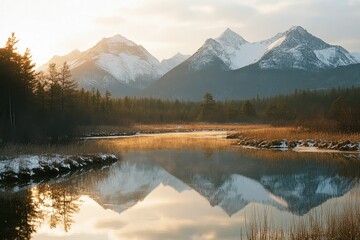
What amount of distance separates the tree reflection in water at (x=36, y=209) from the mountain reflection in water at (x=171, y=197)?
0.03 meters

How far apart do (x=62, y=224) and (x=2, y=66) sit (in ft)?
107

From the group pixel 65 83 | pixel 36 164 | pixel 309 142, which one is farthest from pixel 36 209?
pixel 65 83

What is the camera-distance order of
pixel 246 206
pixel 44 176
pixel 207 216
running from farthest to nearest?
pixel 44 176 → pixel 246 206 → pixel 207 216

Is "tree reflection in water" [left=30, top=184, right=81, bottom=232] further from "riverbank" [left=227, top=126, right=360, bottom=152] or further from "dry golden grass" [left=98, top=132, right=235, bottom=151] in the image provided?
"riverbank" [left=227, top=126, right=360, bottom=152]

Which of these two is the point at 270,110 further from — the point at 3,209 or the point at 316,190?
the point at 3,209

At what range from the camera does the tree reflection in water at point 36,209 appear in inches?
581

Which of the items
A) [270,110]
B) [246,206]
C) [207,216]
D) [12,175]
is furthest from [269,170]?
[270,110]

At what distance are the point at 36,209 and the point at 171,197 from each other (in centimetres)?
640

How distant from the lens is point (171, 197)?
70.8ft

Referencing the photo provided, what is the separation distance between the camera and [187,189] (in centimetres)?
2381

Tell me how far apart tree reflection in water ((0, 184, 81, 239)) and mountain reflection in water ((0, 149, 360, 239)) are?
0.03 metres

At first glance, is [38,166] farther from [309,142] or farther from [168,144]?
[309,142]

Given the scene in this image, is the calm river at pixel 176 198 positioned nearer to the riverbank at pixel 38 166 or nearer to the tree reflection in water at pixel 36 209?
the tree reflection in water at pixel 36 209

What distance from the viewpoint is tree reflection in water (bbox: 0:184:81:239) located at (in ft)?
48.4
